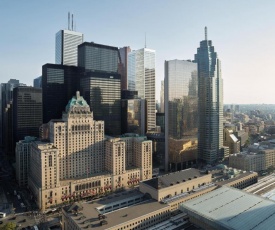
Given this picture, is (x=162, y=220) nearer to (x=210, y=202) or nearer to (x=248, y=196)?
(x=210, y=202)

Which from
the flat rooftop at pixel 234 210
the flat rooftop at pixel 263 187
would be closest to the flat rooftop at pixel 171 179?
the flat rooftop at pixel 234 210

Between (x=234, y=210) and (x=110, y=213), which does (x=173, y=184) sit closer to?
(x=234, y=210)

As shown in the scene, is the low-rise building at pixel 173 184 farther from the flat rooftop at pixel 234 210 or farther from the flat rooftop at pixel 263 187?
the flat rooftop at pixel 263 187

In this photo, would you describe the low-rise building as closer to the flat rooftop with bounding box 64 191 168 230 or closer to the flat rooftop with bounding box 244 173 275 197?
the flat rooftop with bounding box 64 191 168 230

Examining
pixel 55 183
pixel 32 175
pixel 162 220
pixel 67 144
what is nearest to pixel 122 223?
pixel 162 220

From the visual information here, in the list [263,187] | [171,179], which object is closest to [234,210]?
[171,179]

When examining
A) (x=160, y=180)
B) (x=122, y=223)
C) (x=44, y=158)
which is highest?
(x=44, y=158)
